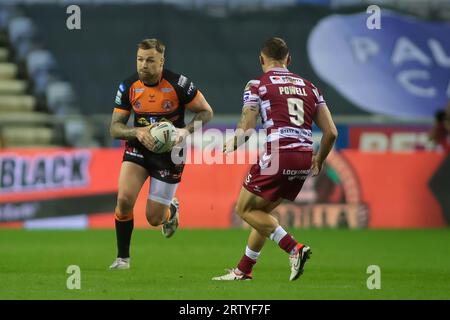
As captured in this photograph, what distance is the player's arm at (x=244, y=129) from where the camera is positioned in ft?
32.6

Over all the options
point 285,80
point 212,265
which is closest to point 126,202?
point 212,265

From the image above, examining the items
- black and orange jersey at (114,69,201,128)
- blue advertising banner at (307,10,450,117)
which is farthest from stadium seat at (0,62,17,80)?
black and orange jersey at (114,69,201,128)

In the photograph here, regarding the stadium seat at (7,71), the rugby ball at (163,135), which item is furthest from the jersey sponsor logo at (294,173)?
the stadium seat at (7,71)

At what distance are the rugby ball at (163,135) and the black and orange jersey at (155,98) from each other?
1.11ft

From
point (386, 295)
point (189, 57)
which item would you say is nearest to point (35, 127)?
point (189, 57)

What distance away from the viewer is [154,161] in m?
11.8

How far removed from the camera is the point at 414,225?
20203mm

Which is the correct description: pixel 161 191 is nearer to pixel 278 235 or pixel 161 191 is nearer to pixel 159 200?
pixel 159 200

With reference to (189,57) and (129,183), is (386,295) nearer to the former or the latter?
(129,183)

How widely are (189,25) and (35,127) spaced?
4153 millimetres

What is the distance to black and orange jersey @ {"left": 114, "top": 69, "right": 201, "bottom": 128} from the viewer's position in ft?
38.1

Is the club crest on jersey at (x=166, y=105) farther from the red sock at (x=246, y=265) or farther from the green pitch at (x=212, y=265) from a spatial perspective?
the red sock at (x=246, y=265)

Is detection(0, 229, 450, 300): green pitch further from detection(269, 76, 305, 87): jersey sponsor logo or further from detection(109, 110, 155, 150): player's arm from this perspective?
detection(269, 76, 305, 87): jersey sponsor logo
